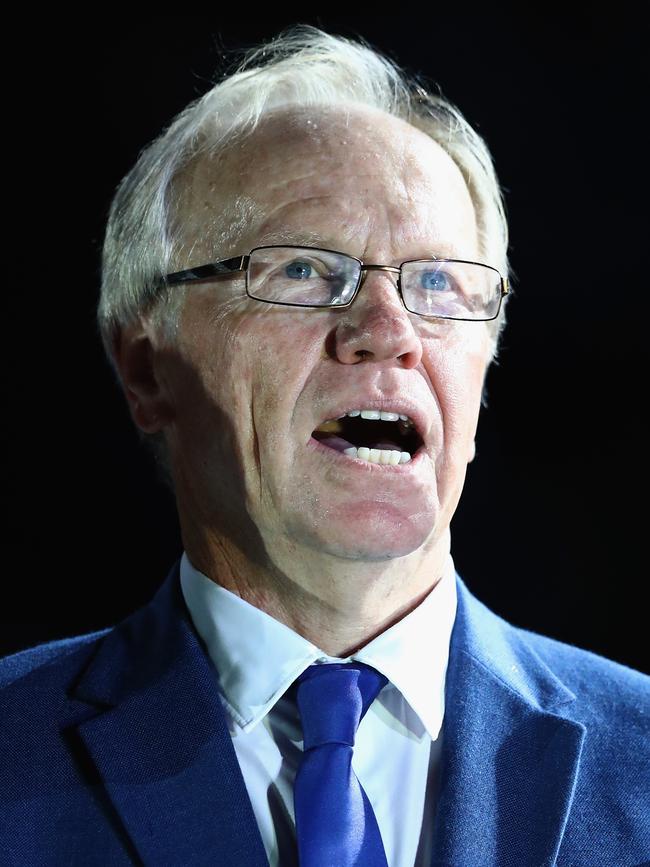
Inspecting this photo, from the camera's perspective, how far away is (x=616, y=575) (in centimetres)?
285

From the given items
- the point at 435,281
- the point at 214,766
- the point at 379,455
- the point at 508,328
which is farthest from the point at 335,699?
the point at 508,328

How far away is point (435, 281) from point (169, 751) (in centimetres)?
90

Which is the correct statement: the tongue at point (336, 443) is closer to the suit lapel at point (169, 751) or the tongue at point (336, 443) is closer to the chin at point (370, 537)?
the chin at point (370, 537)

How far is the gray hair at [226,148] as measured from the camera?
208 cm

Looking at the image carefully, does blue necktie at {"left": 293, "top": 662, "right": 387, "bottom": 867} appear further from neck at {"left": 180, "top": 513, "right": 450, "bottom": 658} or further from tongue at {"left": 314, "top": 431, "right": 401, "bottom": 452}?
tongue at {"left": 314, "top": 431, "right": 401, "bottom": 452}

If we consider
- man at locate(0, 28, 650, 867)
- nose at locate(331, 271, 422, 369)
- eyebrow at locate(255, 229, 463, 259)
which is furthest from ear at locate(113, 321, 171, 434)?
nose at locate(331, 271, 422, 369)

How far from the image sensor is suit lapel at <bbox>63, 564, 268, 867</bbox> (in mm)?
1678

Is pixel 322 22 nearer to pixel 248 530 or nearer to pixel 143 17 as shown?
pixel 143 17

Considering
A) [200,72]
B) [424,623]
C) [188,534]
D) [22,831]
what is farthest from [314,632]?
[200,72]

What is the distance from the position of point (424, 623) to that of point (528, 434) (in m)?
1.08

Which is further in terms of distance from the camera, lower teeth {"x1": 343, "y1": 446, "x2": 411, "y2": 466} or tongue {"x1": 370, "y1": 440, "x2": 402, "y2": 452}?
tongue {"x1": 370, "y1": 440, "x2": 402, "y2": 452}

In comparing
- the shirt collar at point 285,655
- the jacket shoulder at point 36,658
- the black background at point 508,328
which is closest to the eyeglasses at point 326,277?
the shirt collar at point 285,655

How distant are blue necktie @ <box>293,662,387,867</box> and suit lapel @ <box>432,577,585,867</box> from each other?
0.38 feet

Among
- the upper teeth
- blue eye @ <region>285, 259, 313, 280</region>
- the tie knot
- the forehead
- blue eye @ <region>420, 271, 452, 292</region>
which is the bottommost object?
the tie knot
